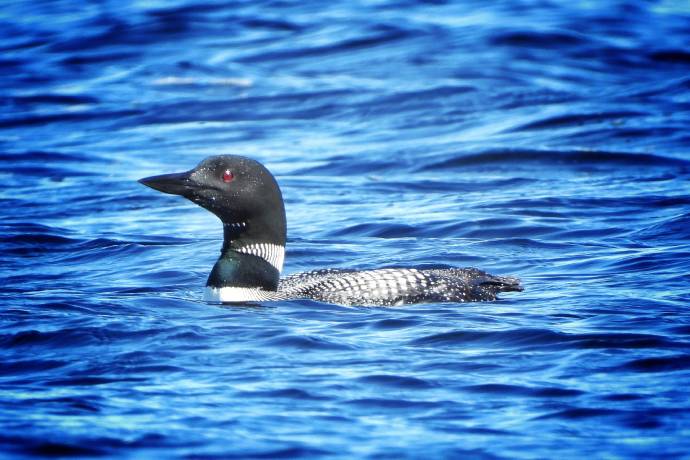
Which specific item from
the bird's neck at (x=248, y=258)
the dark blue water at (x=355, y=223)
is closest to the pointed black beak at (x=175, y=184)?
the bird's neck at (x=248, y=258)

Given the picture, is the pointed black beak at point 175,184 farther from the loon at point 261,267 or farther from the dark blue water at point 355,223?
the dark blue water at point 355,223

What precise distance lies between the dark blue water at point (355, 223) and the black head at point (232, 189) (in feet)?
1.67

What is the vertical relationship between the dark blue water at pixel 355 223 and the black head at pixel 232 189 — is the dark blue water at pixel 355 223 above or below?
below

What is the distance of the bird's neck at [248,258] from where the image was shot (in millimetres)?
6531

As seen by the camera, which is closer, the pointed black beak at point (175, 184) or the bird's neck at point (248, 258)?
the pointed black beak at point (175, 184)

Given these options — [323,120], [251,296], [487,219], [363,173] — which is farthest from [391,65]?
[251,296]

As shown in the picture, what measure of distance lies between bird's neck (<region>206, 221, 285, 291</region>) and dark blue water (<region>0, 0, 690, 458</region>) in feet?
0.76

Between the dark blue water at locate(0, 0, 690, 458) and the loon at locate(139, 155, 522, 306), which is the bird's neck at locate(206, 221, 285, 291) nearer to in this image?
the loon at locate(139, 155, 522, 306)

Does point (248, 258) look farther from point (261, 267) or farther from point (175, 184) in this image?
point (175, 184)

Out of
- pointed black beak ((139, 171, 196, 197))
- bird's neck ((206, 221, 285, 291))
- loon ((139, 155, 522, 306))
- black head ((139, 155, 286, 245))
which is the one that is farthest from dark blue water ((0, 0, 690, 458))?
pointed black beak ((139, 171, 196, 197))

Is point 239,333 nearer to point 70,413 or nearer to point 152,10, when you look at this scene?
point 70,413

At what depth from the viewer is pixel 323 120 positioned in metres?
13.1

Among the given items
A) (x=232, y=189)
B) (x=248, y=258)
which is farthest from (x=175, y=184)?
(x=248, y=258)

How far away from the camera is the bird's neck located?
6531 millimetres
